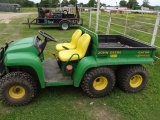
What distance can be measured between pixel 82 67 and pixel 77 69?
0.12m

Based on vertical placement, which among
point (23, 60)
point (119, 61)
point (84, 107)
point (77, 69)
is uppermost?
point (23, 60)

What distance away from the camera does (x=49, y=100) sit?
3.40m

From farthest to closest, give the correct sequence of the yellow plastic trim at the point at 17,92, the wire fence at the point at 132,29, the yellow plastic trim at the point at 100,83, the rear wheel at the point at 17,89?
the wire fence at the point at 132,29, the yellow plastic trim at the point at 100,83, the yellow plastic trim at the point at 17,92, the rear wheel at the point at 17,89

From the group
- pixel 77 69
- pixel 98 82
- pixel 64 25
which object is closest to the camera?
pixel 77 69

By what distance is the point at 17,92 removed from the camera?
324cm

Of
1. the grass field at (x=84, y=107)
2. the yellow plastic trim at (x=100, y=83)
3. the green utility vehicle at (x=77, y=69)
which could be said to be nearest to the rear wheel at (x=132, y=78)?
the green utility vehicle at (x=77, y=69)

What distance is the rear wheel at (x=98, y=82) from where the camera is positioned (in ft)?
11.0

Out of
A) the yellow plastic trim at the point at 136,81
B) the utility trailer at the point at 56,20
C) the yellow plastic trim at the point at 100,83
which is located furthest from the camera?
the utility trailer at the point at 56,20

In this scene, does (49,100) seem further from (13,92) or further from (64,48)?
(64,48)

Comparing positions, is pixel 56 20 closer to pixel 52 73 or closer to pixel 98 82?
pixel 52 73

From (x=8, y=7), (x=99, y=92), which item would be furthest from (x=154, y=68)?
(x=8, y=7)

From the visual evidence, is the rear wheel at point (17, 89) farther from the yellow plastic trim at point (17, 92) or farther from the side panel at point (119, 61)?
the side panel at point (119, 61)

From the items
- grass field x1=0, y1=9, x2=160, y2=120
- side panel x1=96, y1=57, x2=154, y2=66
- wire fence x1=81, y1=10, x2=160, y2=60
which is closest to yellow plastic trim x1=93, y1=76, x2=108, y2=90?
grass field x1=0, y1=9, x2=160, y2=120

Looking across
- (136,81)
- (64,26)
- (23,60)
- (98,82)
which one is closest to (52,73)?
(23,60)
